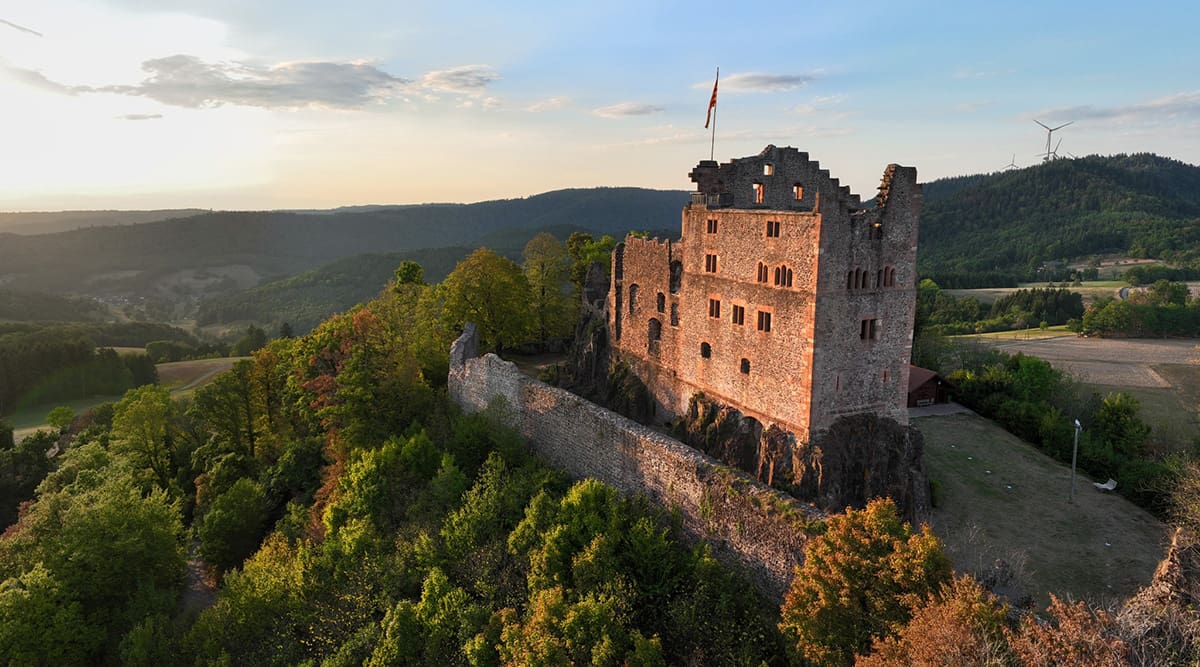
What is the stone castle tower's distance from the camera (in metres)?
23.0

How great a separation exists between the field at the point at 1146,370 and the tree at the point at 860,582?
34.6 meters

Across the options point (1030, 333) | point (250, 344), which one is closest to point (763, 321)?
point (1030, 333)

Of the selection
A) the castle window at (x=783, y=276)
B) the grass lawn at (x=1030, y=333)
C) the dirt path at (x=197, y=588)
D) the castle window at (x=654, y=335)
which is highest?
the castle window at (x=783, y=276)

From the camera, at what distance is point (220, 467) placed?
35.3 m

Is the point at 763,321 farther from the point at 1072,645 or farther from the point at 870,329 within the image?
the point at 1072,645

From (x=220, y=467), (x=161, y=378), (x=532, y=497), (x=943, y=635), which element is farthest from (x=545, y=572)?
(x=161, y=378)

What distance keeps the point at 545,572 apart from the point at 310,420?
1898cm

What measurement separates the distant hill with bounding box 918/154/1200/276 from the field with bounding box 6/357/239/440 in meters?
111

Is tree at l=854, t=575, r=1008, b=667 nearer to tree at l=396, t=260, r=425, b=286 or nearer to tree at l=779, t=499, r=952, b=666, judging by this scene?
tree at l=779, t=499, r=952, b=666

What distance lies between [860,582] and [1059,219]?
150121 mm

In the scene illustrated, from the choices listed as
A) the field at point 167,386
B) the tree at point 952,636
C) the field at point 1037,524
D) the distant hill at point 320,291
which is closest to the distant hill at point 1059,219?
the field at point 1037,524

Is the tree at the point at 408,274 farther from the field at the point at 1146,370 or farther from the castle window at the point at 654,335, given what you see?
the field at the point at 1146,370

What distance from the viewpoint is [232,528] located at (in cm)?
2997

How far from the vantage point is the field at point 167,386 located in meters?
68.1
